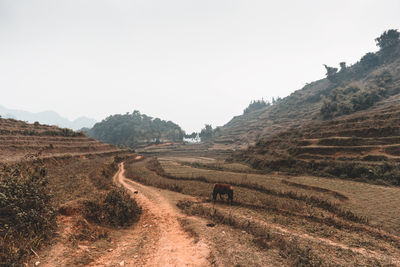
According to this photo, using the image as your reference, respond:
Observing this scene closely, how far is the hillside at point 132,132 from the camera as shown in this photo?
135625 mm

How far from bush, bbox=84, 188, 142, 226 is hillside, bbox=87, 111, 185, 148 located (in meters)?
119

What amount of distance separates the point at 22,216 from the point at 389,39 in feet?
571

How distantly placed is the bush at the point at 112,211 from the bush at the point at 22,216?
2328 millimetres

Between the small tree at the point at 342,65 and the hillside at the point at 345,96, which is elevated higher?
the small tree at the point at 342,65

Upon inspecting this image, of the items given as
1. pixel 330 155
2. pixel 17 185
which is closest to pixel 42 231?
pixel 17 185

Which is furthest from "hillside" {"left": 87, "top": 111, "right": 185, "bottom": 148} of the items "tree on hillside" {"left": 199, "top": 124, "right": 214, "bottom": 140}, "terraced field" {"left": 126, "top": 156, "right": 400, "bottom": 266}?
"terraced field" {"left": 126, "top": 156, "right": 400, "bottom": 266}

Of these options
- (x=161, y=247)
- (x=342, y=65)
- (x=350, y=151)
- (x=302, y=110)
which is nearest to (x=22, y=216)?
(x=161, y=247)

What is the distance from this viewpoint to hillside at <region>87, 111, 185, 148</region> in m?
136

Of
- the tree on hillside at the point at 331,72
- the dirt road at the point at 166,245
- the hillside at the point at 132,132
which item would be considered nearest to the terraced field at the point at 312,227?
the dirt road at the point at 166,245

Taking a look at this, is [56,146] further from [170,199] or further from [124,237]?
[124,237]

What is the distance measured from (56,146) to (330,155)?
58344 millimetres

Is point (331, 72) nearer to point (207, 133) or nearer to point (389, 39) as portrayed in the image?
point (389, 39)

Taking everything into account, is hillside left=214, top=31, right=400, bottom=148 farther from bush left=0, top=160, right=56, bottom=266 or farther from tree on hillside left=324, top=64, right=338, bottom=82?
bush left=0, top=160, right=56, bottom=266

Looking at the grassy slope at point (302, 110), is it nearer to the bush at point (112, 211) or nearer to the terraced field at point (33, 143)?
the terraced field at point (33, 143)
